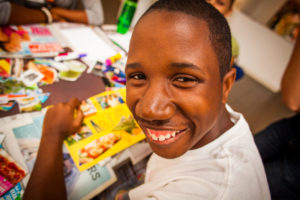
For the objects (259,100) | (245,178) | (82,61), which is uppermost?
(245,178)

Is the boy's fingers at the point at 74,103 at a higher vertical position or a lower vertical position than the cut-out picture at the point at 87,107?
higher

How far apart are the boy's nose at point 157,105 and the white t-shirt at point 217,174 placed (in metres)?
0.22

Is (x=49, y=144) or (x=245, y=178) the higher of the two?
(x=245, y=178)

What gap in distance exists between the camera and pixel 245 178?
459 mm

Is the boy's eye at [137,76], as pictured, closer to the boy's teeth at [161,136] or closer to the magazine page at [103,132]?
the boy's teeth at [161,136]

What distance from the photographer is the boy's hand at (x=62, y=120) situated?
0.71 m

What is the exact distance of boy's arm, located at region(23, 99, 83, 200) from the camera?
1.92ft

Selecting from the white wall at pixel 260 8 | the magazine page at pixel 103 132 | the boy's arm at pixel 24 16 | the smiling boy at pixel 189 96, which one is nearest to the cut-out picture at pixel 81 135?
the magazine page at pixel 103 132

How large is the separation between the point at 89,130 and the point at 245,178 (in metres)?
0.66

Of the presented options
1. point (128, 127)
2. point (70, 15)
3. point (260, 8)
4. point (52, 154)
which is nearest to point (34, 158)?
point (52, 154)

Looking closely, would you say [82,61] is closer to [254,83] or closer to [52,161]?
[52,161]

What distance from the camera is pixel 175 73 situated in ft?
1.44

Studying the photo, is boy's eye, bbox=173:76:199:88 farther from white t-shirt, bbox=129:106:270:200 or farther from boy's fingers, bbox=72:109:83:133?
boy's fingers, bbox=72:109:83:133

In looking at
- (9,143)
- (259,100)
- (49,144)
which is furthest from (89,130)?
(259,100)
